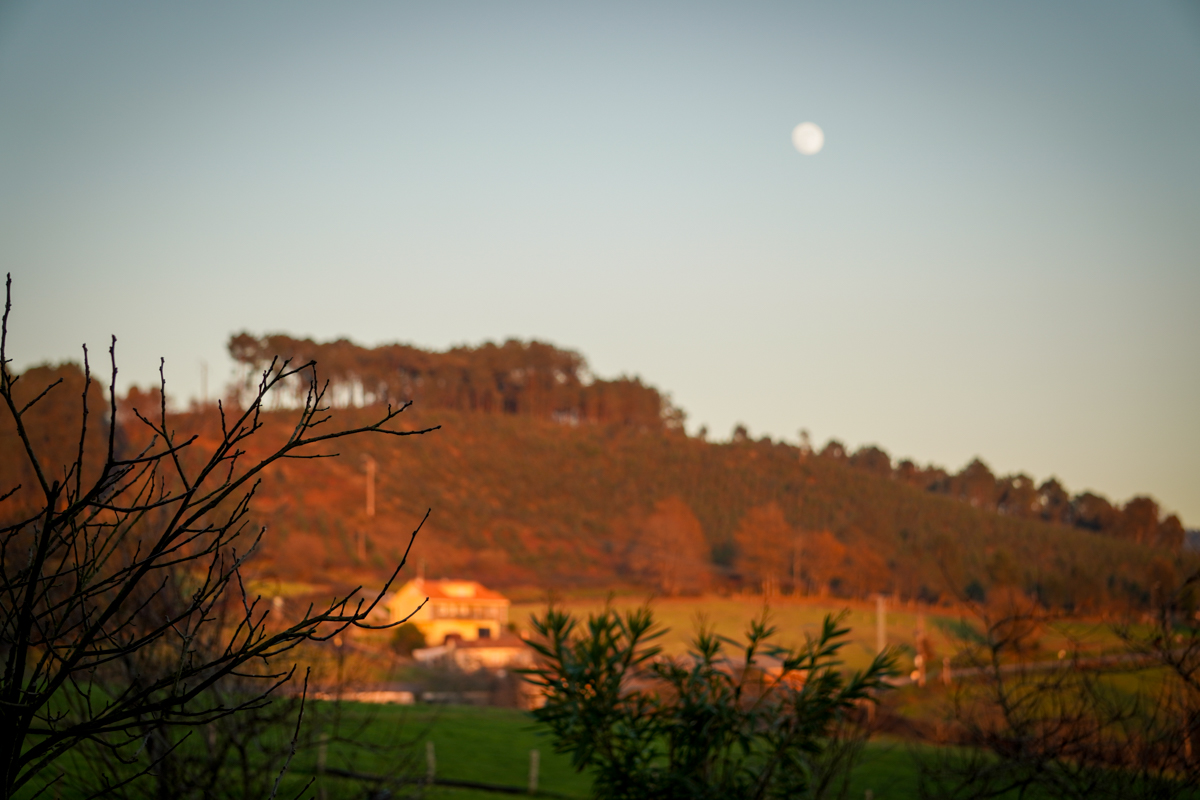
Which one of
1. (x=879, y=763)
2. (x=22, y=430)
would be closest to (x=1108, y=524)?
(x=879, y=763)

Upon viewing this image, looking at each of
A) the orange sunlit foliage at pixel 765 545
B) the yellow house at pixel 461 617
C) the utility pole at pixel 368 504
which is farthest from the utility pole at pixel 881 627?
the utility pole at pixel 368 504

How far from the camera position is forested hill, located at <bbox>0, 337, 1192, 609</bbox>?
45250mm

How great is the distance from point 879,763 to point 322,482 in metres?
34.6

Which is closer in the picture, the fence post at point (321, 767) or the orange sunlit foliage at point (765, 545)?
the fence post at point (321, 767)

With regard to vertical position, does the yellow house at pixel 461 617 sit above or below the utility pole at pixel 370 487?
below

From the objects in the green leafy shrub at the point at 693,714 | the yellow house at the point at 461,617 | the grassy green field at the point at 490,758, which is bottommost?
the grassy green field at the point at 490,758

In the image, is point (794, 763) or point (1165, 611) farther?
point (794, 763)

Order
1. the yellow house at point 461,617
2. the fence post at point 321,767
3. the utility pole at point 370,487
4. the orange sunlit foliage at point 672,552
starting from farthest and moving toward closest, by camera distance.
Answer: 1. the utility pole at point 370,487
2. the orange sunlit foliage at point 672,552
3. the yellow house at point 461,617
4. the fence post at point 321,767

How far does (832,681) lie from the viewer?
5.86 m

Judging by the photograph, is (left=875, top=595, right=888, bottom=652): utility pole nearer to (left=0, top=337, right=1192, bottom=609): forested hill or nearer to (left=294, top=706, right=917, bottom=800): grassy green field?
(left=294, top=706, right=917, bottom=800): grassy green field

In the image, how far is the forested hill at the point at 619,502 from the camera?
148 ft

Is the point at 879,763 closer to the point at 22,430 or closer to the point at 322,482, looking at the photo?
the point at 22,430

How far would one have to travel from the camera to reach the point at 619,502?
60656mm

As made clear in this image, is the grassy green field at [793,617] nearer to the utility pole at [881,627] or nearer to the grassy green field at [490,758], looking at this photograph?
the utility pole at [881,627]
